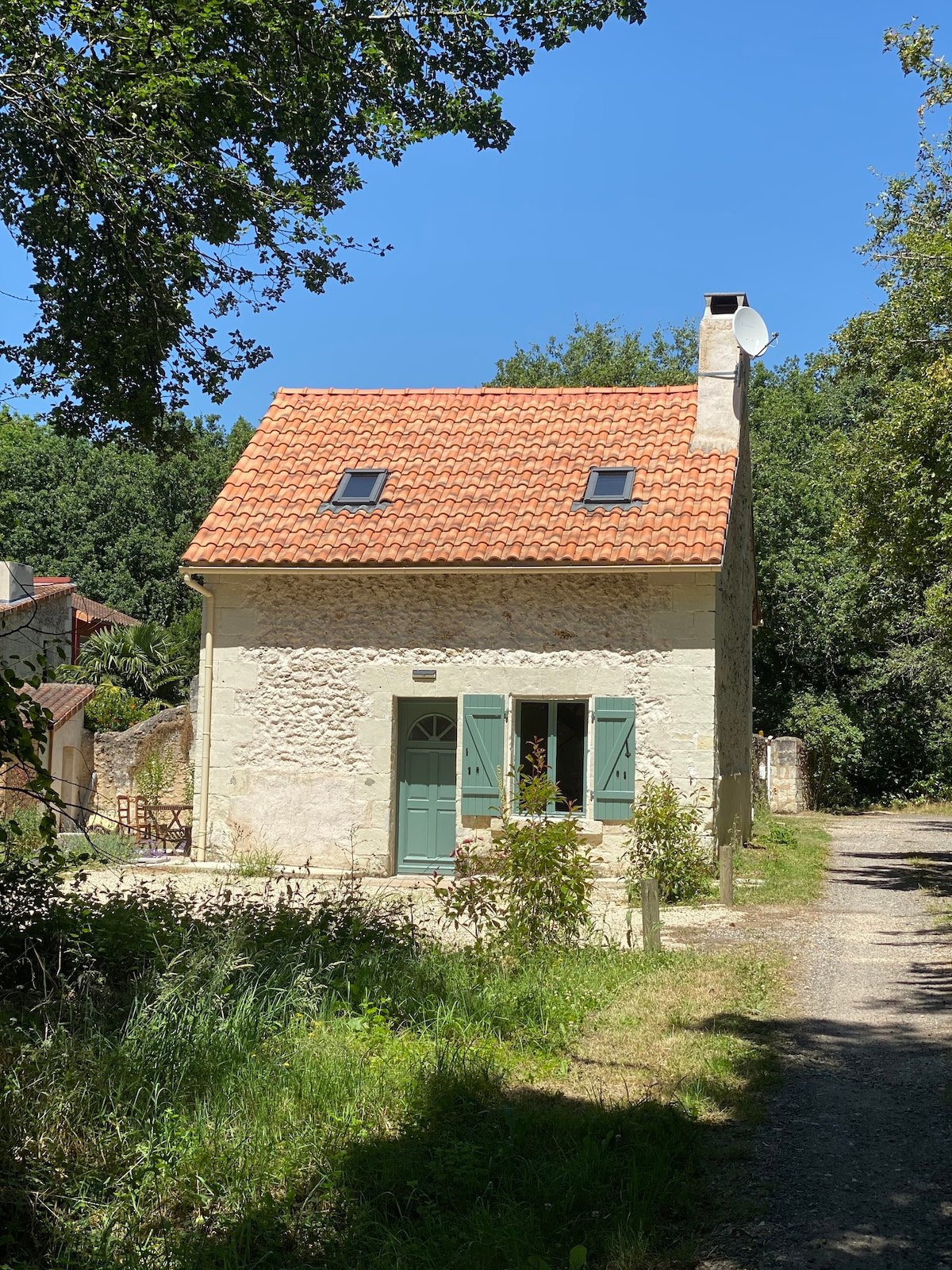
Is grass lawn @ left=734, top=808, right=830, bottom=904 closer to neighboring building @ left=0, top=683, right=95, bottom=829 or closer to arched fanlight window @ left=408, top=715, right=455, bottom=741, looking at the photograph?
arched fanlight window @ left=408, top=715, right=455, bottom=741

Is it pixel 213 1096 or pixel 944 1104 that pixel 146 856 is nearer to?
pixel 213 1096

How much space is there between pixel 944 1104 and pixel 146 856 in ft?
39.7

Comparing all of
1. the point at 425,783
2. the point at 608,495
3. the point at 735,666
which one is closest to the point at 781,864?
the point at 735,666

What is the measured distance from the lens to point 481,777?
1413 centimetres

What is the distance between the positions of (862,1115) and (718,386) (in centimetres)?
1162

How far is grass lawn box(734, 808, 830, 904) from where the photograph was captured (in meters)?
12.3

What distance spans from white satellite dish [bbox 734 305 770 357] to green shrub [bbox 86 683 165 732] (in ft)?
42.4

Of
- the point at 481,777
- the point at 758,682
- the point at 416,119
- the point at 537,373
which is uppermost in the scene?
the point at 537,373

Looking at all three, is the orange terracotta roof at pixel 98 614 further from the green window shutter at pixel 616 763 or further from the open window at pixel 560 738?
the green window shutter at pixel 616 763

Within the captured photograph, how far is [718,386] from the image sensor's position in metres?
15.6

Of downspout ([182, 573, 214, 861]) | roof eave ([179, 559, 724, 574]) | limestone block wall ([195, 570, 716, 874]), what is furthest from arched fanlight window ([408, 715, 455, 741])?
downspout ([182, 573, 214, 861])

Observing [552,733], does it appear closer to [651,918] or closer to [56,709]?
[651,918]

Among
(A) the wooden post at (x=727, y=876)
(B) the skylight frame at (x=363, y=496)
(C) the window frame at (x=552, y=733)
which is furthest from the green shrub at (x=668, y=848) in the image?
(B) the skylight frame at (x=363, y=496)

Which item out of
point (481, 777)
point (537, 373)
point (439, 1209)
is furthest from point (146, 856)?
point (537, 373)
